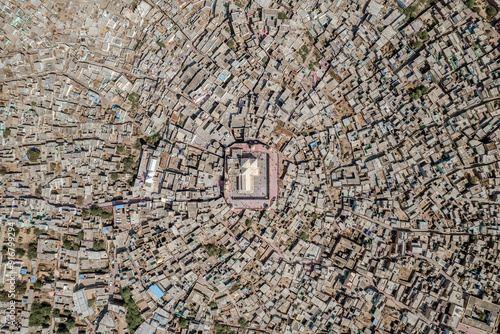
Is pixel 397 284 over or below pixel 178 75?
below

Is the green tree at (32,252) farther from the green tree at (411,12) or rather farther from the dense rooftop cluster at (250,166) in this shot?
the green tree at (411,12)

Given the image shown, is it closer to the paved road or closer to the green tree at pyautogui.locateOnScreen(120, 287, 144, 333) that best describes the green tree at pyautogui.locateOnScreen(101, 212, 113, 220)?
the paved road

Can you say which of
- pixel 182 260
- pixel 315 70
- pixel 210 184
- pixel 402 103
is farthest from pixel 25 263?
pixel 402 103

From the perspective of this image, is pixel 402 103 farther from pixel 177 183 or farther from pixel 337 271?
pixel 177 183

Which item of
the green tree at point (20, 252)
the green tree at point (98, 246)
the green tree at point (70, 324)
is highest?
the green tree at point (98, 246)

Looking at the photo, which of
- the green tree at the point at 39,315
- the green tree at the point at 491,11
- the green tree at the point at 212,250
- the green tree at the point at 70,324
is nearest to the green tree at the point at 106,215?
the green tree at the point at 212,250

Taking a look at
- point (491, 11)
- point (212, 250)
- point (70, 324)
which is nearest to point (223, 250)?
point (212, 250)

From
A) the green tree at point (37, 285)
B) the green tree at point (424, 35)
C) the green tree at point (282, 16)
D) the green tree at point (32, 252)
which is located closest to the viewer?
the green tree at point (37, 285)

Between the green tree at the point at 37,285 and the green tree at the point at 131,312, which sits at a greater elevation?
the green tree at the point at 37,285
